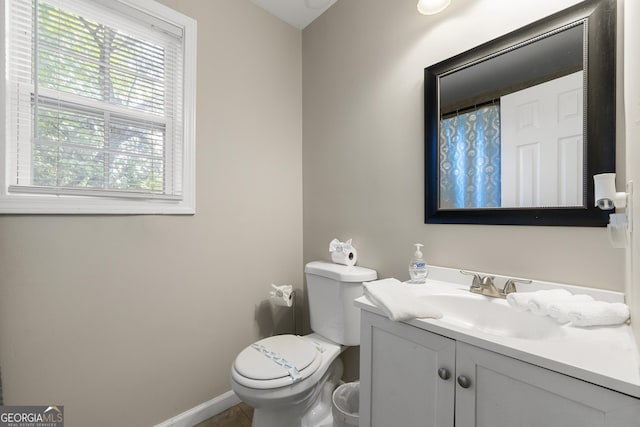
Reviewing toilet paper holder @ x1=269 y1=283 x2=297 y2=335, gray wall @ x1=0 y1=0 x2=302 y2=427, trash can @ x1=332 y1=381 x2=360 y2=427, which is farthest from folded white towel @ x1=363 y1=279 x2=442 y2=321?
gray wall @ x1=0 y1=0 x2=302 y2=427

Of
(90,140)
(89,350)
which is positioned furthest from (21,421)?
(90,140)


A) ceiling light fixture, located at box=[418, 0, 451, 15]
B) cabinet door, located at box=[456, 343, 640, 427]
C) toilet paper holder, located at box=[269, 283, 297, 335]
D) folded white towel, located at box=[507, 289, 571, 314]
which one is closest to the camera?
cabinet door, located at box=[456, 343, 640, 427]

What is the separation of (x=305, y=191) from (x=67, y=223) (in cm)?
128

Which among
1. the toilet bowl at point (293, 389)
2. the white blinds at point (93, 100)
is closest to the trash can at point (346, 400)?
the toilet bowl at point (293, 389)

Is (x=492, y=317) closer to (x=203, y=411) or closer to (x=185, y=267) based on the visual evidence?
(x=185, y=267)

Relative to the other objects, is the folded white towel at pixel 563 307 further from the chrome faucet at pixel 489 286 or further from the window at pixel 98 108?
the window at pixel 98 108

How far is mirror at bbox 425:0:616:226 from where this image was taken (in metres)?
0.87

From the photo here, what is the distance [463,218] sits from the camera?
1.17 m

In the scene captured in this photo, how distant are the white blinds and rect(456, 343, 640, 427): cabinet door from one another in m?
1.46

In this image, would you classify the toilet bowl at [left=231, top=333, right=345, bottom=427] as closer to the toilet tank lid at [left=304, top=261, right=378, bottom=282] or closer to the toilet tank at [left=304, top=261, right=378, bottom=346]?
the toilet tank at [left=304, top=261, right=378, bottom=346]

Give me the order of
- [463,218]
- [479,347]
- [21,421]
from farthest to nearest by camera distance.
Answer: [463,218] → [21,421] → [479,347]

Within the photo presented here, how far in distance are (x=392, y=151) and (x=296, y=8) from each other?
3.91ft

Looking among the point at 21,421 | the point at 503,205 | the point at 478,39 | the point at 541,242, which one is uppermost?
the point at 478,39

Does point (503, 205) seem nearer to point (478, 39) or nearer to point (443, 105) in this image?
point (443, 105)
